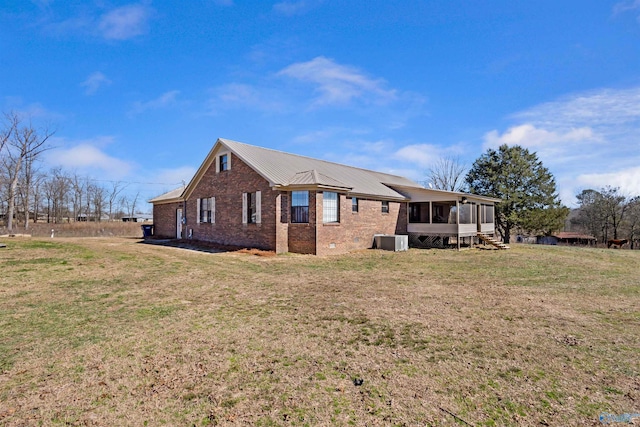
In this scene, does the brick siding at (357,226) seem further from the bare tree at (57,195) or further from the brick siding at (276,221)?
the bare tree at (57,195)

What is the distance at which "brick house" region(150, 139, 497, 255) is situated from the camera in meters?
15.8

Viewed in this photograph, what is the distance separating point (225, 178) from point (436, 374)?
1681 centimetres

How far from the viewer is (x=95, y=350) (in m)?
4.43

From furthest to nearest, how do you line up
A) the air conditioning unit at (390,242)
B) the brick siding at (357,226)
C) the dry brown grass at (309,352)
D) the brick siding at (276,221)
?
the air conditioning unit at (390,242) < the brick siding at (357,226) < the brick siding at (276,221) < the dry brown grass at (309,352)

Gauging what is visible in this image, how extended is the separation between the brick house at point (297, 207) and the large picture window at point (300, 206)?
0.06ft

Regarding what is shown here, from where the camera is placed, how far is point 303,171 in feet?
60.6

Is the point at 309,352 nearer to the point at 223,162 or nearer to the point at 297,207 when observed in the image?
the point at 297,207

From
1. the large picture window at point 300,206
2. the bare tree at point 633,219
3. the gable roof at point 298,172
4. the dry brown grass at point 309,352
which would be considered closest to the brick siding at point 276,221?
the large picture window at point 300,206

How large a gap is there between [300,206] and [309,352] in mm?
11658

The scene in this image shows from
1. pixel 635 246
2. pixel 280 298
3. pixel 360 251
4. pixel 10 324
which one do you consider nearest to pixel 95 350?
pixel 10 324

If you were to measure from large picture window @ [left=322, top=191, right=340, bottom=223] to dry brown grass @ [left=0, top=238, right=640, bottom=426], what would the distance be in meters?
6.98

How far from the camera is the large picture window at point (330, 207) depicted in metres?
15.9

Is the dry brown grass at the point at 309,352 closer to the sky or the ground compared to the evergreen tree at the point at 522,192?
closer to the ground

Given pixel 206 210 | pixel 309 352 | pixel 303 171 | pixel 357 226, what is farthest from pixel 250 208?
pixel 309 352
